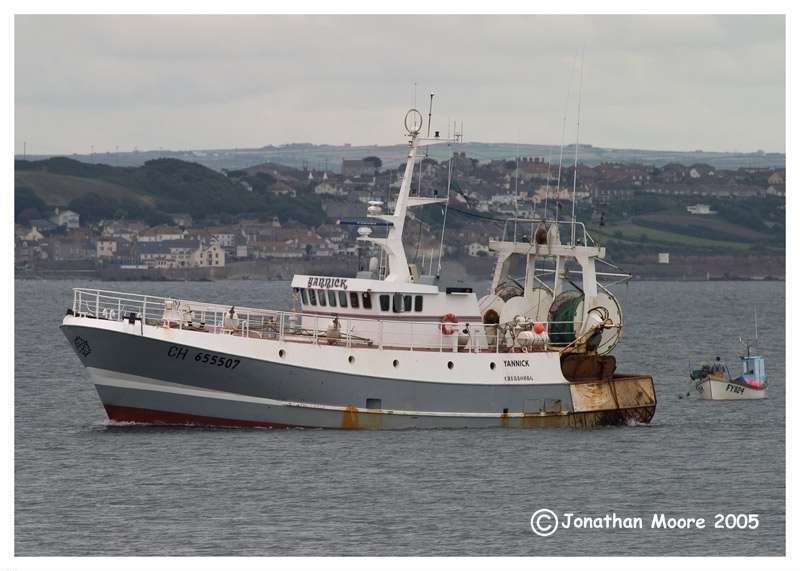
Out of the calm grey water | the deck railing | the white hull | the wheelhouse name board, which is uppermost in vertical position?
the wheelhouse name board

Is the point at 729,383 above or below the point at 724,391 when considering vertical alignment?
above

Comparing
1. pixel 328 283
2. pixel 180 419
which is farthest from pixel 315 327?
pixel 180 419

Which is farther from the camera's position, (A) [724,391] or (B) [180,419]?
(A) [724,391]

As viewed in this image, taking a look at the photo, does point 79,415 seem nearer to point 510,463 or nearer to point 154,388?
point 154,388

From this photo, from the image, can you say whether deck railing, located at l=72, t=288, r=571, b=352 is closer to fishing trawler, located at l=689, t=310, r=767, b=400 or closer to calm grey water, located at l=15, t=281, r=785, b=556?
calm grey water, located at l=15, t=281, r=785, b=556

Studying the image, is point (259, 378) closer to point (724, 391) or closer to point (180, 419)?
point (180, 419)

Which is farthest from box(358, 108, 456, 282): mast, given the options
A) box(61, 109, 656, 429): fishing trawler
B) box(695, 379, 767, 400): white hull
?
box(695, 379, 767, 400): white hull

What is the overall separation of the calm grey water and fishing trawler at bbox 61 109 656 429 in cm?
68

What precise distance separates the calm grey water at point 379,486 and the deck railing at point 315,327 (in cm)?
244

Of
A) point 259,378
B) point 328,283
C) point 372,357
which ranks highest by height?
point 328,283

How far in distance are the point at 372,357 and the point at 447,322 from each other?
2.91m

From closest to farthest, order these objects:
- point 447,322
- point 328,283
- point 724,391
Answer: point 447,322 → point 328,283 → point 724,391

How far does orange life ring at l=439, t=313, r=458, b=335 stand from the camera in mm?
47156

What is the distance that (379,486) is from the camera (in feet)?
131
